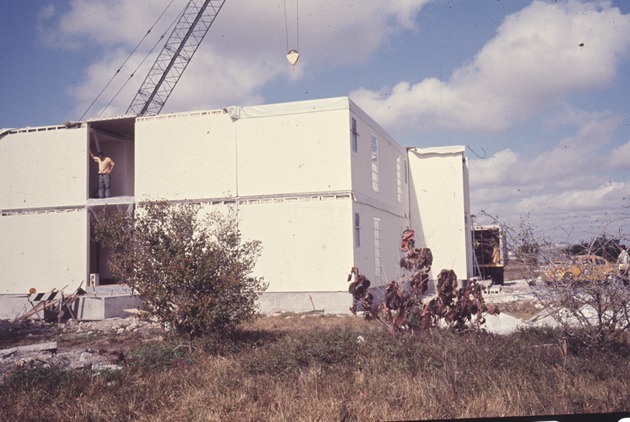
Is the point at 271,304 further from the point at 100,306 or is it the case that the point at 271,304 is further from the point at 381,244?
the point at 100,306

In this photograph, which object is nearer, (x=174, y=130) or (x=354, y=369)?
(x=354, y=369)

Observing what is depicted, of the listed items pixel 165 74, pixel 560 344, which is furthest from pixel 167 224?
pixel 165 74

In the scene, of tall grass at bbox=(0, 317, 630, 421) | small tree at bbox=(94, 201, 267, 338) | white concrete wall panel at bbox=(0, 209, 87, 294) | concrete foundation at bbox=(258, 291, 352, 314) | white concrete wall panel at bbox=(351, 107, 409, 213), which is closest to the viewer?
tall grass at bbox=(0, 317, 630, 421)

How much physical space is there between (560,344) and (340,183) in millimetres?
9468

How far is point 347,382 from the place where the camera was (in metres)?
7.02

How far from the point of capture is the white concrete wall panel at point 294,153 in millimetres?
17125

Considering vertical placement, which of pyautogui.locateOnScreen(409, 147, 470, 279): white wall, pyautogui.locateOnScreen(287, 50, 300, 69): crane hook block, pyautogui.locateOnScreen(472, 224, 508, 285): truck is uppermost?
pyautogui.locateOnScreen(287, 50, 300, 69): crane hook block

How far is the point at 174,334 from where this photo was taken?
1033cm

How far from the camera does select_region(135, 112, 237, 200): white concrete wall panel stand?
18.1 m

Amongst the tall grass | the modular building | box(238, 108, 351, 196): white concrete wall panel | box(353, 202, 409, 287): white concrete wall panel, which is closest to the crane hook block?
the modular building

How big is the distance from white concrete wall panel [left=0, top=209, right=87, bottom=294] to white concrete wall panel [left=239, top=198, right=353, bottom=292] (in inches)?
230

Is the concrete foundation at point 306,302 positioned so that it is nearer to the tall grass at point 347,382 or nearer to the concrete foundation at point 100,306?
the concrete foundation at point 100,306

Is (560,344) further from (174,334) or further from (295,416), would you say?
(174,334)

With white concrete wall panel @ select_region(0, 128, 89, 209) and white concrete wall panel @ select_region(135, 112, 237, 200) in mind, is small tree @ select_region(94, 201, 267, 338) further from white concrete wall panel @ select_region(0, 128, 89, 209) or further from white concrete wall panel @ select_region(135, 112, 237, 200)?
white concrete wall panel @ select_region(0, 128, 89, 209)
